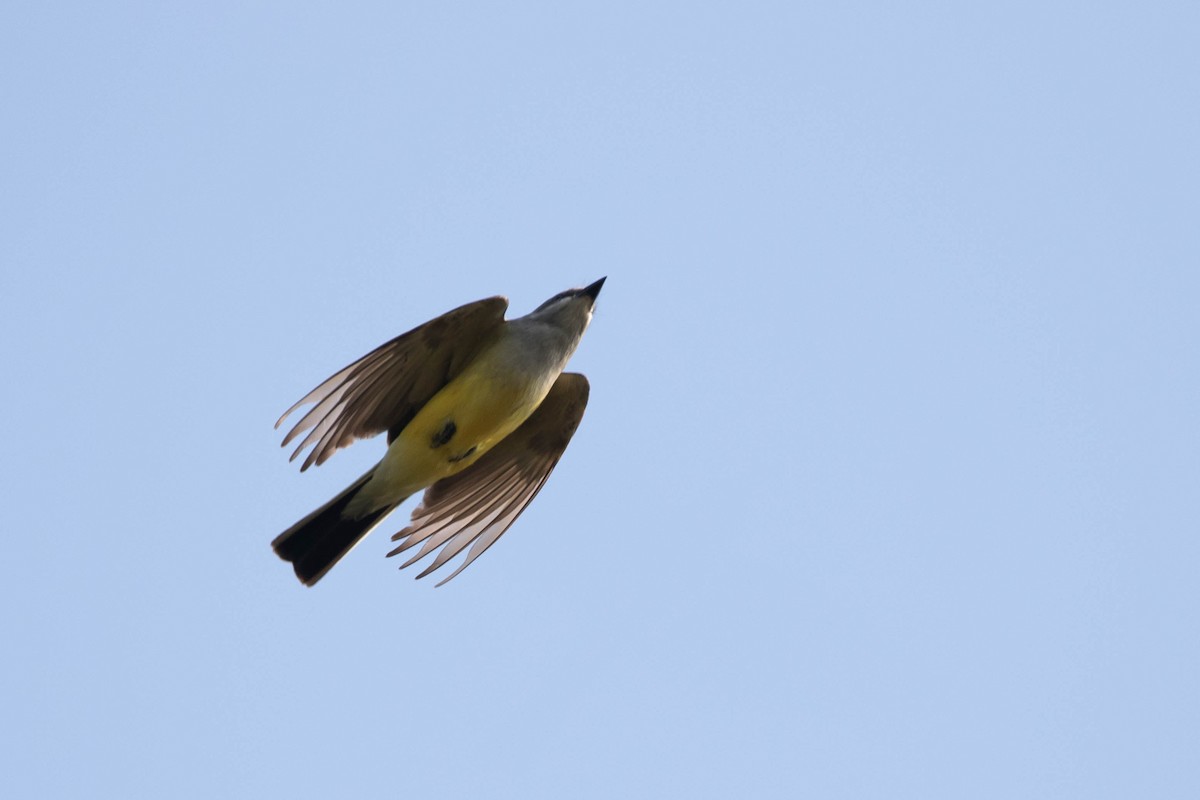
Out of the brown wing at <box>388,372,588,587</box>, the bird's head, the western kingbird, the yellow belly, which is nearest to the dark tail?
the western kingbird

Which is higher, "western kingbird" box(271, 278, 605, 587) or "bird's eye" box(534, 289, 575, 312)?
"bird's eye" box(534, 289, 575, 312)

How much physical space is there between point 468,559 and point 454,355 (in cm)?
144

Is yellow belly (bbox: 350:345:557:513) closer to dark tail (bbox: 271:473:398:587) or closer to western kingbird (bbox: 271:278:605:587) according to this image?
western kingbird (bbox: 271:278:605:587)

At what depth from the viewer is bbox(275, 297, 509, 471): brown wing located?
36.6 ft

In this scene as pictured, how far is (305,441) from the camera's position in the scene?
1107 cm

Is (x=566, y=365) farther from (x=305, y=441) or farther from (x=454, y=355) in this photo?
(x=305, y=441)

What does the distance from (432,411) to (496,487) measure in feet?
4.32

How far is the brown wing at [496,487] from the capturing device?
40.3 ft

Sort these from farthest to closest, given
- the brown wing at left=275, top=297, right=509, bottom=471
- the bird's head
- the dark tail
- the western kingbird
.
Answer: the bird's head → the dark tail → the western kingbird → the brown wing at left=275, top=297, right=509, bottom=471

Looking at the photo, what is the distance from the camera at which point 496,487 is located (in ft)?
41.5

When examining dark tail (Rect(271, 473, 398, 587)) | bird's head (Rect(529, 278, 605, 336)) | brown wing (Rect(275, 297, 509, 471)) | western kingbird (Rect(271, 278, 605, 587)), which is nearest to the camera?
brown wing (Rect(275, 297, 509, 471))

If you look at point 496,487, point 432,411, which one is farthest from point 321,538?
point 496,487

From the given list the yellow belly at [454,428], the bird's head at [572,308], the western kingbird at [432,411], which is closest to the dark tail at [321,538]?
the western kingbird at [432,411]

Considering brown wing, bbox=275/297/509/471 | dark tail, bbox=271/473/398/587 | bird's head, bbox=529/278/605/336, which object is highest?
bird's head, bbox=529/278/605/336
